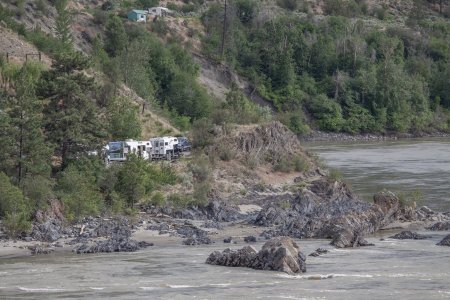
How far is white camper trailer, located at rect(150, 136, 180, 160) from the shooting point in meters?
74.5

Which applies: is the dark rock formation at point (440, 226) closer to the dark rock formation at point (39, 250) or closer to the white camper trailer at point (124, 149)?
the white camper trailer at point (124, 149)

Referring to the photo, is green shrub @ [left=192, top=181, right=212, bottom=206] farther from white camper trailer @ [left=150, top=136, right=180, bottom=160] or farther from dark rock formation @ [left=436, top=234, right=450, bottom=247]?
dark rock formation @ [left=436, top=234, right=450, bottom=247]

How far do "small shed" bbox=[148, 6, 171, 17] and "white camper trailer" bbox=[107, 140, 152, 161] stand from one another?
2864 inches

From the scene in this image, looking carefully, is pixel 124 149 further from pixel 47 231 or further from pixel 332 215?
pixel 47 231

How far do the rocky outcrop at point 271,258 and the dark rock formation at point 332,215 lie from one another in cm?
672

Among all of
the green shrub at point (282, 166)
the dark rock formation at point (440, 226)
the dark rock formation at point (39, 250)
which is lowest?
the dark rock formation at point (39, 250)

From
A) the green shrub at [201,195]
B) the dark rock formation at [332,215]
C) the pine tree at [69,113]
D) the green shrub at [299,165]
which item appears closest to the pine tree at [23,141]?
the pine tree at [69,113]

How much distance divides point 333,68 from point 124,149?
268 ft

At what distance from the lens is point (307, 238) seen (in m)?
55.4

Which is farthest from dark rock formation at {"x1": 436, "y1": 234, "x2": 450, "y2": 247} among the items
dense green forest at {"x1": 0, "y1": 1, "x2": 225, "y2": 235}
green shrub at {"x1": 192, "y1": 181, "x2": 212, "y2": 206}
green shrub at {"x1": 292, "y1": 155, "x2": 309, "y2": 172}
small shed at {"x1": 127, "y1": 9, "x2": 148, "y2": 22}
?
small shed at {"x1": 127, "y1": 9, "x2": 148, "y2": 22}

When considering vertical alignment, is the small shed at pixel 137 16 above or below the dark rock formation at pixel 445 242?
above

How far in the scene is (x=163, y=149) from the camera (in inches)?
2945

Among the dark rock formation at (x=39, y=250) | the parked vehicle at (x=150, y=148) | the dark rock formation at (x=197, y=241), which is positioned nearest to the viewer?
the dark rock formation at (x=39, y=250)

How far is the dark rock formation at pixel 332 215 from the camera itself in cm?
5534
